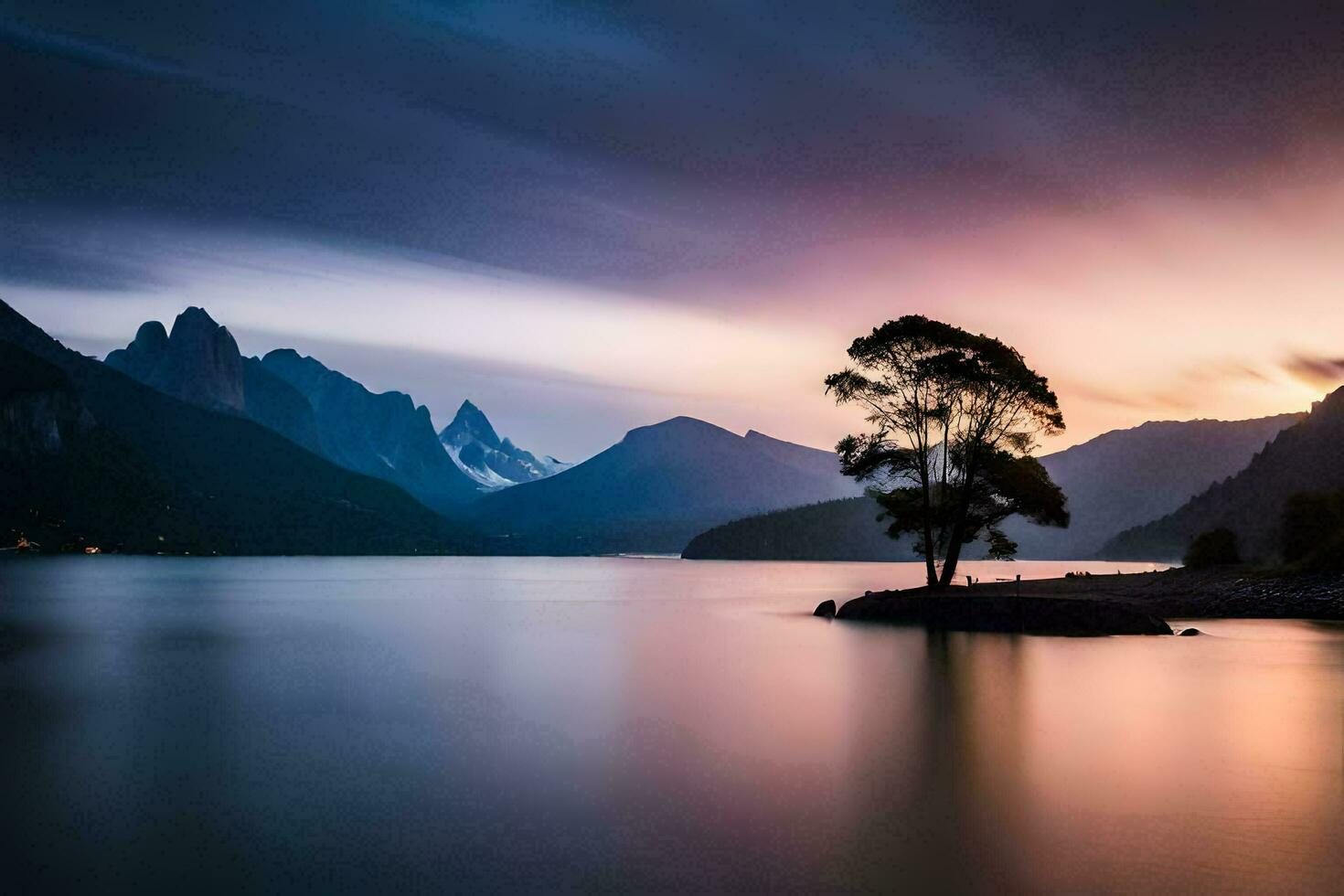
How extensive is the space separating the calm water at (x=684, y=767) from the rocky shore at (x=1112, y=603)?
3380mm

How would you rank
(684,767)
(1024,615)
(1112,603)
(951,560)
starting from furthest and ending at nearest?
1. (951,560)
2. (1024,615)
3. (1112,603)
4. (684,767)

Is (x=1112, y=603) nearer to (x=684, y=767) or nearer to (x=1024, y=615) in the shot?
(x=1024, y=615)

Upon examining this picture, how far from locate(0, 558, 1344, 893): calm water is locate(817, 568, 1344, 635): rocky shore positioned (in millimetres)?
3380

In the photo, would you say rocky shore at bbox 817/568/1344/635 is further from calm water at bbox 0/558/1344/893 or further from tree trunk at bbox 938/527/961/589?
calm water at bbox 0/558/1344/893

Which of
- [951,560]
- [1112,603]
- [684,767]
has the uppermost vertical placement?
[951,560]

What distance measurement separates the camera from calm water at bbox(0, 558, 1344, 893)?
13352 millimetres

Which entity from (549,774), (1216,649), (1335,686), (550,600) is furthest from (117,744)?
(550,600)

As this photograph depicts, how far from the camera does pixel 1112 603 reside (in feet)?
158

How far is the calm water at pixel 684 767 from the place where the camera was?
43.8 ft

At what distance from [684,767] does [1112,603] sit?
35060mm

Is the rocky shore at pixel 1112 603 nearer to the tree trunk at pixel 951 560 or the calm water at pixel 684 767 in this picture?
the tree trunk at pixel 951 560

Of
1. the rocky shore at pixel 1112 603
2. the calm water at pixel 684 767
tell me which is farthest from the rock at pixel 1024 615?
the calm water at pixel 684 767

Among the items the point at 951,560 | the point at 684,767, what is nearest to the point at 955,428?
the point at 951,560

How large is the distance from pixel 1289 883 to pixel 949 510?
46479mm
